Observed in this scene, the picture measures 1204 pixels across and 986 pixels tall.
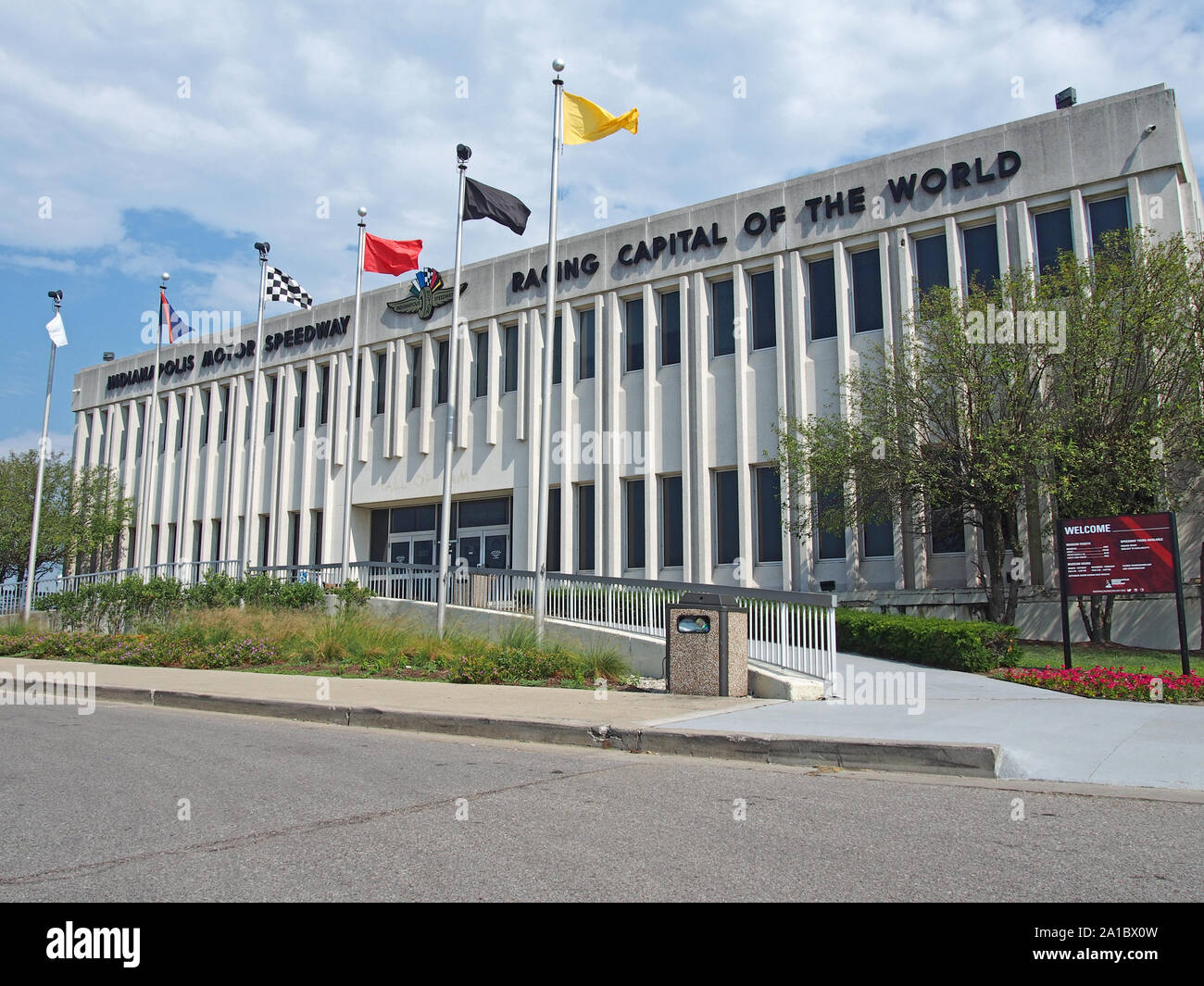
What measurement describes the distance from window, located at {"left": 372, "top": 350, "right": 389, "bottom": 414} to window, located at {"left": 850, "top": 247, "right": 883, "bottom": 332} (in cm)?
1475

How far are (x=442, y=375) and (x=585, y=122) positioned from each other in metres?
12.1

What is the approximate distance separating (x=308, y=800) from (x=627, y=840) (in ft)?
7.57

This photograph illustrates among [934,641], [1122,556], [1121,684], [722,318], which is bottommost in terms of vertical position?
[1121,684]

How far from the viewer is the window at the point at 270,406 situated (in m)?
33.3

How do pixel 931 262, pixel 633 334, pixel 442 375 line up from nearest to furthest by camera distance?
Result: 1. pixel 931 262
2. pixel 633 334
3. pixel 442 375

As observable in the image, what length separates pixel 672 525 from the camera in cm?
2369

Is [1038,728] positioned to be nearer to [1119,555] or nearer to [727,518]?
[1119,555]

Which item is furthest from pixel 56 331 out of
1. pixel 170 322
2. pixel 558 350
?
pixel 558 350

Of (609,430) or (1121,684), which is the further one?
(609,430)

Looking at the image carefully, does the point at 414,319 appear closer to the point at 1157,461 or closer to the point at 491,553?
the point at 491,553

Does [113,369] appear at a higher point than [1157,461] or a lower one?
higher

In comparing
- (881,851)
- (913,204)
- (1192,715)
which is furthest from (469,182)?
(881,851)

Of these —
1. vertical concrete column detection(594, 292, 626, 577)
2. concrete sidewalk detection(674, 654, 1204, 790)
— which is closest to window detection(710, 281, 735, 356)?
vertical concrete column detection(594, 292, 626, 577)

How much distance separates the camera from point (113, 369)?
128ft
